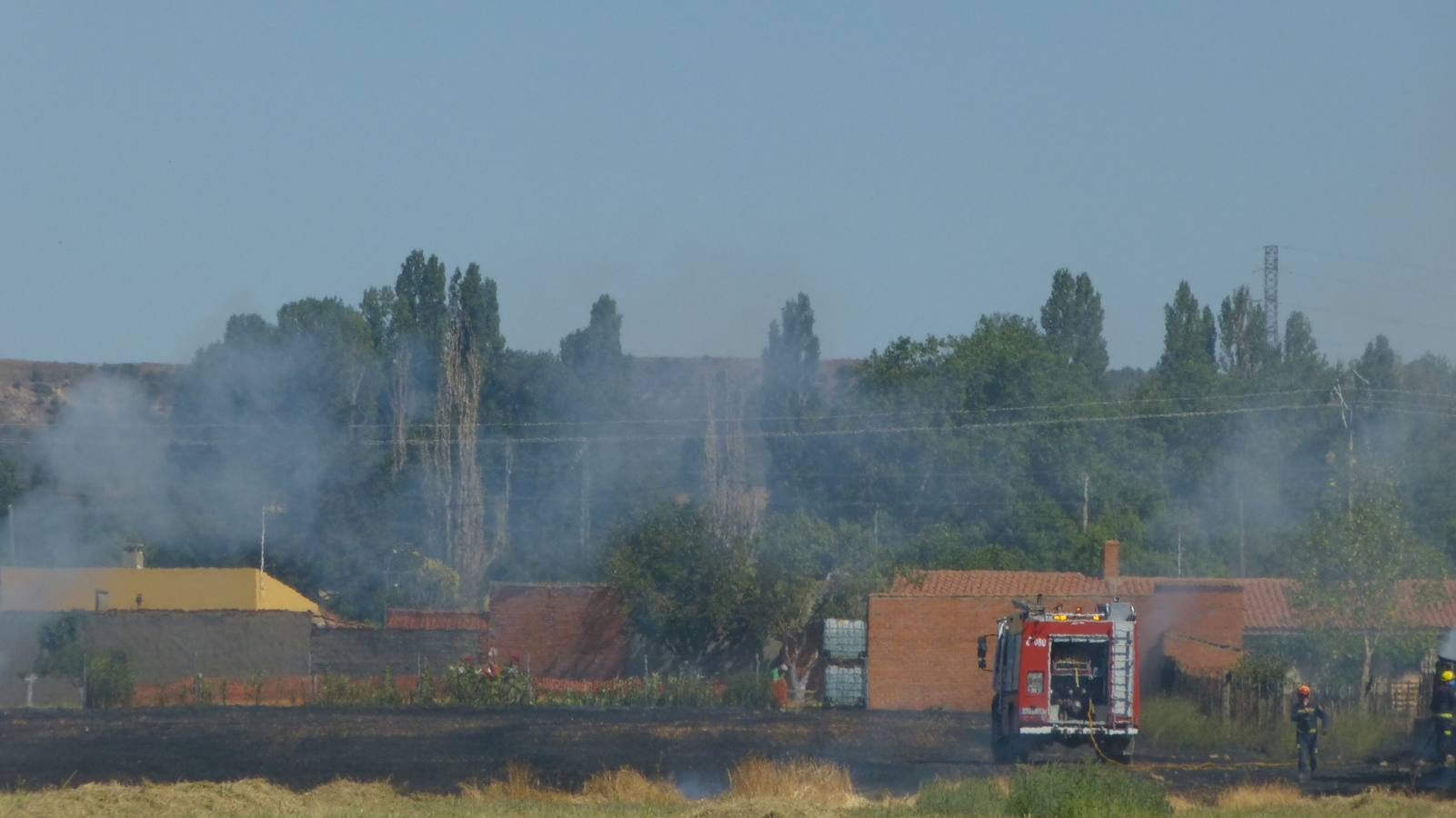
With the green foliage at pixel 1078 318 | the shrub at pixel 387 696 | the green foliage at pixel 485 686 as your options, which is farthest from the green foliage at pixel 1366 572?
the green foliage at pixel 1078 318

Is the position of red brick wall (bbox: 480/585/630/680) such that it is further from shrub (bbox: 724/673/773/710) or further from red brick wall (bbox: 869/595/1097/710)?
red brick wall (bbox: 869/595/1097/710)

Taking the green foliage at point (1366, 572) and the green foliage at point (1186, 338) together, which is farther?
the green foliage at point (1186, 338)

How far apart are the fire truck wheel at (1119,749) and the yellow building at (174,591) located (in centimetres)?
2764

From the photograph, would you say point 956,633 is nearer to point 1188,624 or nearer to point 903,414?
point 1188,624

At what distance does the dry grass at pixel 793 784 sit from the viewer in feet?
66.1

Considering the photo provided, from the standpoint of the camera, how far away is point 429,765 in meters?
26.1

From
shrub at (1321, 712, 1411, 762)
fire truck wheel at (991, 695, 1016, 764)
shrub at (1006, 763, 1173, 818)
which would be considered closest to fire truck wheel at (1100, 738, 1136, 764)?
fire truck wheel at (991, 695, 1016, 764)

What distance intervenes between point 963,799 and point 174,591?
34.6m

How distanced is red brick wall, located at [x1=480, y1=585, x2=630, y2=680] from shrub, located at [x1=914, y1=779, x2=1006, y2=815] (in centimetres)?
3070

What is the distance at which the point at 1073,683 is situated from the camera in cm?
2836

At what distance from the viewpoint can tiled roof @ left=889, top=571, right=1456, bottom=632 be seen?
4372 cm

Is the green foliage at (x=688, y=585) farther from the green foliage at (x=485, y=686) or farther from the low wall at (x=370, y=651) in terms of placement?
the green foliage at (x=485, y=686)

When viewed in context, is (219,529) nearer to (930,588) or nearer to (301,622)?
(301,622)

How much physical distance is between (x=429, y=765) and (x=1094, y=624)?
1126cm
